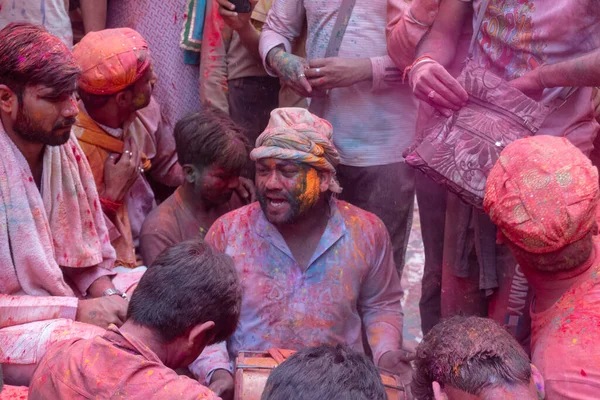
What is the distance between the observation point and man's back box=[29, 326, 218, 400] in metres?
2.68

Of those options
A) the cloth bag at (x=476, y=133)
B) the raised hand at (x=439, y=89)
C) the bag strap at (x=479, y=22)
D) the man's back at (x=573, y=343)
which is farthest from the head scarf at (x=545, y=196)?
the bag strap at (x=479, y=22)

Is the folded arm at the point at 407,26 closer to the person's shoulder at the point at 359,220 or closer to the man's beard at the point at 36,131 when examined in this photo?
the person's shoulder at the point at 359,220

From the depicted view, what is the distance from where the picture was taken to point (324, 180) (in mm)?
4195

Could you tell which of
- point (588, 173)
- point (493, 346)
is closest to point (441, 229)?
point (588, 173)

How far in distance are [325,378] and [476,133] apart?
1755 mm

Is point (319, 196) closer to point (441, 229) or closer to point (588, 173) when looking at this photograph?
point (441, 229)

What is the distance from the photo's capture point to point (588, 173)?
3143 mm

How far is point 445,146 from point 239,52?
2.08 m

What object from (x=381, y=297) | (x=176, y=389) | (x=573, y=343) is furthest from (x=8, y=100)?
(x=573, y=343)

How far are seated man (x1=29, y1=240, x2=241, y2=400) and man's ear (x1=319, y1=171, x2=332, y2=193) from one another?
118cm

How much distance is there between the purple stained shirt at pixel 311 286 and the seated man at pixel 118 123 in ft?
2.54

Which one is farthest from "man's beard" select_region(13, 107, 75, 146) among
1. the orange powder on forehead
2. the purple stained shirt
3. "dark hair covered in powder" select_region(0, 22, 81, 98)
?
the orange powder on forehead

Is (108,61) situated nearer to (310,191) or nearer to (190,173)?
(190,173)

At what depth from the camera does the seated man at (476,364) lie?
8.68ft
